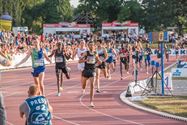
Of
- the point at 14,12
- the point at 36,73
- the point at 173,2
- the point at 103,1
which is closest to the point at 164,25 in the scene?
the point at 173,2

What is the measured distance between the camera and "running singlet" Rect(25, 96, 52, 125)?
8.80 metres

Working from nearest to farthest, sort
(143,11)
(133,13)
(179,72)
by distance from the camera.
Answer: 1. (179,72)
2. (143,11)
3. (133,13)

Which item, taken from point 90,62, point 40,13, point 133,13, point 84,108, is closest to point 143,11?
point 133,13

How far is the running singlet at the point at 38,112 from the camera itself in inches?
347

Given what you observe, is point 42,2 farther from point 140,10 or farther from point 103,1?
point 140,10

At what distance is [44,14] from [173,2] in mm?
27262

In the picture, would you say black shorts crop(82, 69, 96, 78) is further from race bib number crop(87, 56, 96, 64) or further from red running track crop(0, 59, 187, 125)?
red running track crop(0, 59, 187, 125)

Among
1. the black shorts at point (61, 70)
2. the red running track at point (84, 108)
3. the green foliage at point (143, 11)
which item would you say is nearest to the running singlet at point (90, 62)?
the red running track at point (84, 108)

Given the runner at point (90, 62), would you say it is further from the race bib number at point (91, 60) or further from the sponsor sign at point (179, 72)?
the sponsor sign at point (179, 72)

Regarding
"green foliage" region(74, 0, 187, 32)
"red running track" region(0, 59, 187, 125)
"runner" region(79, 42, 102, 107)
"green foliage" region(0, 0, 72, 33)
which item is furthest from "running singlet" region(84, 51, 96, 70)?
"green foliage" region(0, 0, 72, 33)

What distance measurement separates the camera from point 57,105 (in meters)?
17.2

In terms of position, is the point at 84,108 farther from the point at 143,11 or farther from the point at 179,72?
the point at 143,11

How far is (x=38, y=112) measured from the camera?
8.80 m

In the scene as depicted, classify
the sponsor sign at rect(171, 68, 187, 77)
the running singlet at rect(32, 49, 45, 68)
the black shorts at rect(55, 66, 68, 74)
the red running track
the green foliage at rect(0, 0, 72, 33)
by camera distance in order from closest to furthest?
the red running track, the running singlet at rect(32, 49, 45, 68), the black shorts at rect(55, 66, 68, 74), the sponsor sign at rect(171, 68, 187, 77), the green foliage at rect(0, 0, 72, 33)
